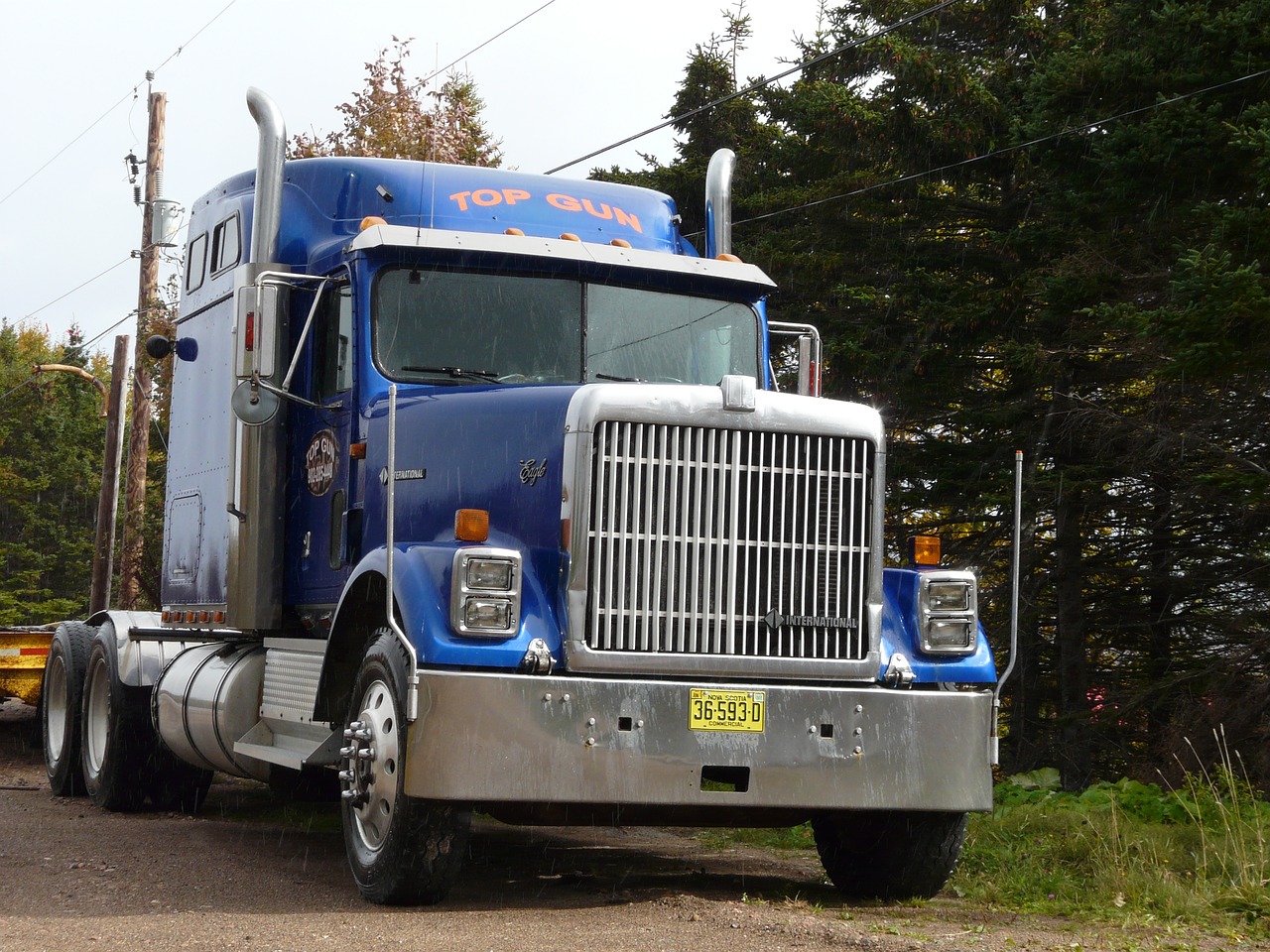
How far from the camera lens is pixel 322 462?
330 inches

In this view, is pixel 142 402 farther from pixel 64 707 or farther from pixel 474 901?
pixel 474 901

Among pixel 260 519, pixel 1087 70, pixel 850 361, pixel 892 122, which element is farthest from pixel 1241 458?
pixel 260 519

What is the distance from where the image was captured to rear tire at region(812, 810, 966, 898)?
709cm

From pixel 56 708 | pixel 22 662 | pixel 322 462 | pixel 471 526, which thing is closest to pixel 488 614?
pixel 471 526

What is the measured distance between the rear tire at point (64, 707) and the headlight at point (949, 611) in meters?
7.00

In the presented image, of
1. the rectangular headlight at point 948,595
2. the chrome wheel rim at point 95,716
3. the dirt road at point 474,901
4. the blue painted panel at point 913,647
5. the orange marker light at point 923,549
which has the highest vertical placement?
the orange marker light at point 923,549

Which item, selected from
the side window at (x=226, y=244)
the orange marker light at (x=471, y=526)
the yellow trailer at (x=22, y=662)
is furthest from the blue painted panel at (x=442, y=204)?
the yellow trailer at (x=22, y=662)

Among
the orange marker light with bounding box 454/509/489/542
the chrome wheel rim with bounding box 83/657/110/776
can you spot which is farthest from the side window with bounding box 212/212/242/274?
the orange marker light with bounding box 454/509/489/542

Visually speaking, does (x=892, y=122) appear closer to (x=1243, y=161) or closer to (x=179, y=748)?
(x=1243, y=161)

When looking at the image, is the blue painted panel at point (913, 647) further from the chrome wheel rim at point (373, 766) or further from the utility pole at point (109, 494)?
the utility pole at point (109, 494)

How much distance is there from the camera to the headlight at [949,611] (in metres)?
6.91

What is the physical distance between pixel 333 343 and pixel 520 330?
3.37 feet

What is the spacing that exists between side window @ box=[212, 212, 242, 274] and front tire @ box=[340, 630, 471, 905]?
3623mm

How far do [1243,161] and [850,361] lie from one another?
19.7 feet
